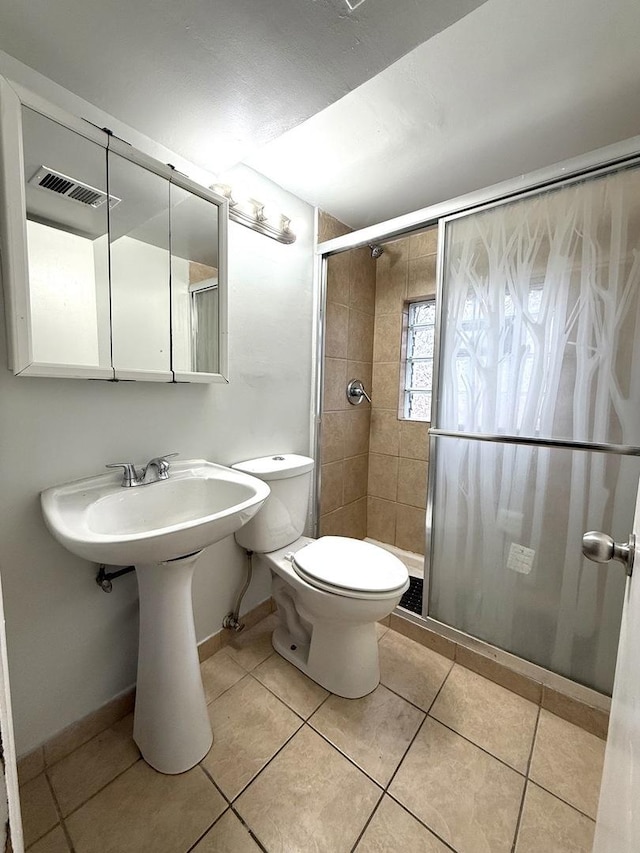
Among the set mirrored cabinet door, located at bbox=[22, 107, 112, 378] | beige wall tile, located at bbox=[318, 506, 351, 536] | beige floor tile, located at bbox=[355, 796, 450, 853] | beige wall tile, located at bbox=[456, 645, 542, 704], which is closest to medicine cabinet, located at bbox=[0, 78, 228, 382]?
mirrored cabinet door, located at bbox=[22, 107, 112, 378]

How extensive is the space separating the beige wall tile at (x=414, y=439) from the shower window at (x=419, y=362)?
51 mm

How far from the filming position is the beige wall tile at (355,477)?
2205 mm

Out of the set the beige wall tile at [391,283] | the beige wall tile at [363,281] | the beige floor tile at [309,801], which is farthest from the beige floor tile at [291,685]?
the beige wall tile at [391,283]

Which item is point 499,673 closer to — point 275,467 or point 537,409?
point 537,409

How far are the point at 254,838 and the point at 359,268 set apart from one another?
8.02ft

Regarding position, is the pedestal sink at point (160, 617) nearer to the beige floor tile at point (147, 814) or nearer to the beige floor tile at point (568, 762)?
the beige floor tile at point (147, 814)

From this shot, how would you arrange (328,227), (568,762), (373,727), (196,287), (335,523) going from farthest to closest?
(335,523) → (328,227) → (196,287) → (373,727) → (568,762)

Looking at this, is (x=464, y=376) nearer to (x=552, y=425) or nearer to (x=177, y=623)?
(x=552, y=425)

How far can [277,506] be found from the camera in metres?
1.49

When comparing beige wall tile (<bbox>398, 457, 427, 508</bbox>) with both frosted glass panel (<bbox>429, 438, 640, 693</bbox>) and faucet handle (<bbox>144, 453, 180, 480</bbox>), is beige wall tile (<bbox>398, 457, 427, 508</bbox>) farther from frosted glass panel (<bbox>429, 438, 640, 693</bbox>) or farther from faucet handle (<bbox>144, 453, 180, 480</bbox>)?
faucet handle (<bbox>144, 453, 180, 480</bbox>)

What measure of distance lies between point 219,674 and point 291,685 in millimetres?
298

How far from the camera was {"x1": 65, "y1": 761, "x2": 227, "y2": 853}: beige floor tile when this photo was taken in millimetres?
879

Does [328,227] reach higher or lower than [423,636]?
higher

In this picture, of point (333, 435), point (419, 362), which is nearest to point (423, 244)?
point (419, 362)
